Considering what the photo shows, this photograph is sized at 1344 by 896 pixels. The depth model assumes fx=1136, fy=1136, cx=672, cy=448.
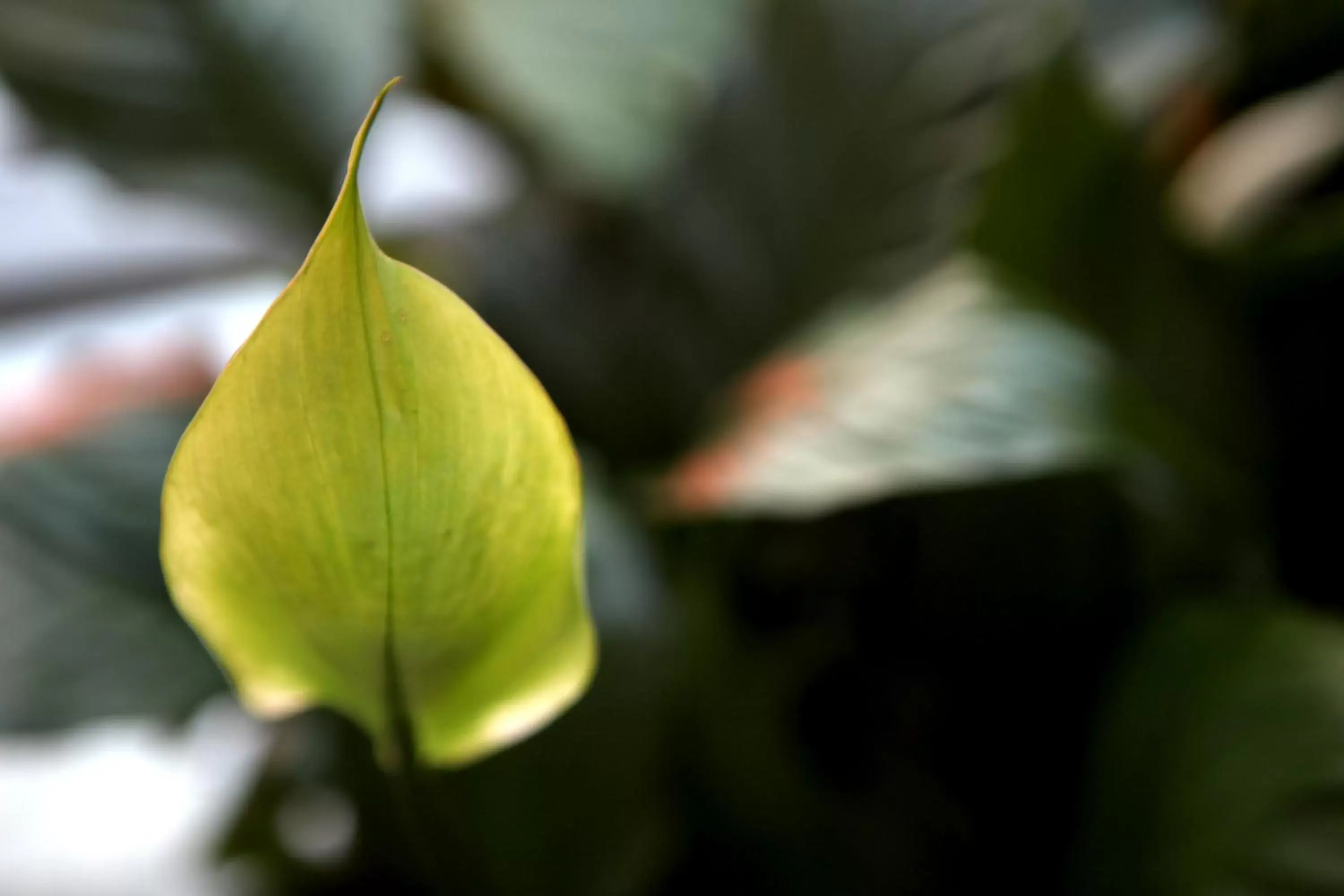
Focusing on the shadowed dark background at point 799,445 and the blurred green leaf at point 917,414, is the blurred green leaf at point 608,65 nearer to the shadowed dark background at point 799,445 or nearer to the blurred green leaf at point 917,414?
the shadowed dark background at point 799,445

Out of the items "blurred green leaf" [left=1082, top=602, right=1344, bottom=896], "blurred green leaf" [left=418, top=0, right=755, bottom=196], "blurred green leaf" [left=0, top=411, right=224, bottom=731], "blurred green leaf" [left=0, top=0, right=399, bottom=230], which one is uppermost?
"blurred green leaf" [left=418, top=0, right=755, bottom=196]

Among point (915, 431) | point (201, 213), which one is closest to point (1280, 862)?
point (915, 431)

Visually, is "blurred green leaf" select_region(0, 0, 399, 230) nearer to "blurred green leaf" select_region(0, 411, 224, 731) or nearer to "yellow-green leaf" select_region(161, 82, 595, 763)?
"blurred green leaf" select_region(0, 411, 224, 731)

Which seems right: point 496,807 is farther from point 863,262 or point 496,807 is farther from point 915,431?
point 863,262

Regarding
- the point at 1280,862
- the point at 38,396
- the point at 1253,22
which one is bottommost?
the point at 38,396

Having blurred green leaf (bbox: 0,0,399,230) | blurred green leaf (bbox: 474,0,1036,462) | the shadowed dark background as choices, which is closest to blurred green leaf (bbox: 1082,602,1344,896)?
the shadowed dark background

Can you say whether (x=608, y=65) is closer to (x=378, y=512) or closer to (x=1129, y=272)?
(x=1129, y=272)

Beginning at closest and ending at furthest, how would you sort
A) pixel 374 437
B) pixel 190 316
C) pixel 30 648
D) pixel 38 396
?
pixel 374 437 → pixel 30 648 → pixel 38 396 → pixel 190 316
